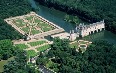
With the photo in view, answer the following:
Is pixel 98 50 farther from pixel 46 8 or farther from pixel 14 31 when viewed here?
pixel 46 8

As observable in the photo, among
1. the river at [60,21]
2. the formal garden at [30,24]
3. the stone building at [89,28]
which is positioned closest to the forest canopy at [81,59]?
the stone building at [89,28]

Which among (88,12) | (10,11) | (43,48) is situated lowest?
(43,48)

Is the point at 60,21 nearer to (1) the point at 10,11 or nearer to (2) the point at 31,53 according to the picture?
(1) the point at 10,11

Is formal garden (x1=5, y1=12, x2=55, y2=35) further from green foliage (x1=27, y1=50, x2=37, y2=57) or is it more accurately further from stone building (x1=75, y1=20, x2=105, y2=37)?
green foliage (x1=27, y1=50, x2=37, y2=57)

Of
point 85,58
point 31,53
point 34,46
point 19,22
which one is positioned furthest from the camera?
point 19,22

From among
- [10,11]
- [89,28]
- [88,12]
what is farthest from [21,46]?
[88,12]

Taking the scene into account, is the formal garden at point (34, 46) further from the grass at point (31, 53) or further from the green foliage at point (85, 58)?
the green foliage at point (85, 58)

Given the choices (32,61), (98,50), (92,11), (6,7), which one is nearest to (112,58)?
(98,50)
